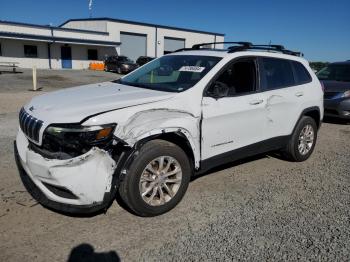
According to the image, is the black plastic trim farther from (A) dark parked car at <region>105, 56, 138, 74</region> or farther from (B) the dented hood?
(A) dark parked car at <region>105, 56, 138, 74</region>

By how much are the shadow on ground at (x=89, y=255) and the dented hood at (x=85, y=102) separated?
3.79ft

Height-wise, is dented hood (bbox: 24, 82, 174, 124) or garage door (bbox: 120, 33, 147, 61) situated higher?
garage door (bbox: 120, 33, 147, 61)

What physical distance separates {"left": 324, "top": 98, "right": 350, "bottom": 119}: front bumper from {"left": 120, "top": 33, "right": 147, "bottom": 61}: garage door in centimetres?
3583

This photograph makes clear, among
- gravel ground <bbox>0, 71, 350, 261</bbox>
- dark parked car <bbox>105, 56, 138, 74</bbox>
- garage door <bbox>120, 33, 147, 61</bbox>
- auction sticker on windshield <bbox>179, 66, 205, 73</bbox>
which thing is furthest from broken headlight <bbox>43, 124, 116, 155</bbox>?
garage door <bbox>120, 33, 147, 61</bbox>

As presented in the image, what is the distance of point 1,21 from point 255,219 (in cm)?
3640

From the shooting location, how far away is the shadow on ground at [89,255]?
116 inches

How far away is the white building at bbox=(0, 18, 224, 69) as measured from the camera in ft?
112

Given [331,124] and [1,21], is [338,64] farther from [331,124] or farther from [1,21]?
[1,21]

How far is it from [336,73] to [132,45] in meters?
35.5

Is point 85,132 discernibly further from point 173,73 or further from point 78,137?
point 173,73

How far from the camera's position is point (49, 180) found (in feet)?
10.4

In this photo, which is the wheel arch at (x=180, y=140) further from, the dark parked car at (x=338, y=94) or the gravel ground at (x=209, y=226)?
the dark parked car at (x=338, y=94)

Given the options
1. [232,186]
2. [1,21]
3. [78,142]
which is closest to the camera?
[78,142]

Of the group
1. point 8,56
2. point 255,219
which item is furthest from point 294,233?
point 8,56
